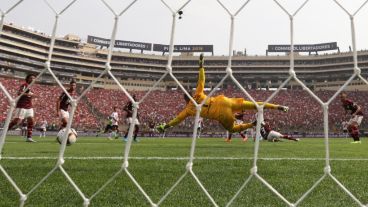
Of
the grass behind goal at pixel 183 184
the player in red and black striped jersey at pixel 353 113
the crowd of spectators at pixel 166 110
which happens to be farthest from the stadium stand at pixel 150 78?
the grass behind goal at pixel 183 184

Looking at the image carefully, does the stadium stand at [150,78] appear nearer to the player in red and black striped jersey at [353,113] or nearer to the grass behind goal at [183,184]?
the player in red and black striped jersey at [353,113]

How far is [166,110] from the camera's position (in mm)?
39406

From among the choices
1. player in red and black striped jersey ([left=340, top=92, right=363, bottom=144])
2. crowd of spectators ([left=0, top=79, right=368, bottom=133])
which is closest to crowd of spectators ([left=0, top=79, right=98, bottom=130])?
crowd of spectators ([left=0, top=79, right=368, bottom=133])

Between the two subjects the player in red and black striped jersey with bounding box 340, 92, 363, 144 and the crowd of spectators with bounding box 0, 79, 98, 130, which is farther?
the crowd of spectators with bounding box 0, 79, 98, 130

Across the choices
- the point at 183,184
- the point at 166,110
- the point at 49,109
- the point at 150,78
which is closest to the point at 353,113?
the point at 183,184

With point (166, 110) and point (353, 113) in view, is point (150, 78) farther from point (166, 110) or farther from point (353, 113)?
point (353, 113)

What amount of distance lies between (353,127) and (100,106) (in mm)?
28382

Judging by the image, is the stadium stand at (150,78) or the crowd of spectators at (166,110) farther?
the stadium stand at (150,78)

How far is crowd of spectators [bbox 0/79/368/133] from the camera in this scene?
33.6m

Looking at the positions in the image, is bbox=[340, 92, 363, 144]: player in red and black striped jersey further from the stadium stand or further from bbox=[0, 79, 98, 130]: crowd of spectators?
bbox=[0, 79, 98, 130]: crowd of spectators

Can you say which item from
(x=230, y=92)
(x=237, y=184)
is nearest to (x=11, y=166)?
(x=237, y=184)

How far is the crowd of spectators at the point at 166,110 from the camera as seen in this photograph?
110 ft

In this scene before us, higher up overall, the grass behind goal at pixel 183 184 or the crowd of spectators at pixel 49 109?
the crowd of spectators at pixel 49 109

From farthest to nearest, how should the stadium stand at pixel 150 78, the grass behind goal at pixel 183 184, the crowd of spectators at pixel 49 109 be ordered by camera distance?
the stadium stand at pixel 150 78
the crowd of spectators at pixel 49 109
the grass behind goal at pixel 183 184
